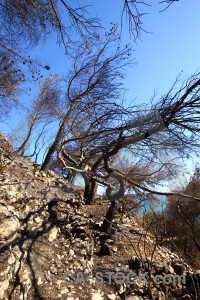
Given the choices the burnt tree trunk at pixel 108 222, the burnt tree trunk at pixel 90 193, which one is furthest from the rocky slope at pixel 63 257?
the burnt tree trunk at pixel 90 193

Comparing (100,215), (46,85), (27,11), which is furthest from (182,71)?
(46,85)

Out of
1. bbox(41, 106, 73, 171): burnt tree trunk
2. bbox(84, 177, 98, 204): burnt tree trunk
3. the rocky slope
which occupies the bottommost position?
the rocky slope

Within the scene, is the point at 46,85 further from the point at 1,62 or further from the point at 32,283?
the point at 32,283

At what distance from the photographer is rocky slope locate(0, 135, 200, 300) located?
9.41 feet

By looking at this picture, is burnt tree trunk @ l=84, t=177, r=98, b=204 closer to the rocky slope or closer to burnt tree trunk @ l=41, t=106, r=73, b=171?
the rocky slope

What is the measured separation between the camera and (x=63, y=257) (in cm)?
364

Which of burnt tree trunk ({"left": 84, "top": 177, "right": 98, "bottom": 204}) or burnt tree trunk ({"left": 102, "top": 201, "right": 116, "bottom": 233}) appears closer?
burnt tree trunk ({"left": 102, "top": 201, "right": 116, "bottom": 233})

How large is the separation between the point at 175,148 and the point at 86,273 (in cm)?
276

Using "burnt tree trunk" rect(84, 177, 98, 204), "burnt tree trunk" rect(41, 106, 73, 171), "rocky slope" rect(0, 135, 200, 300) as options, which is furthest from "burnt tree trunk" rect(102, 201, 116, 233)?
"burnt tree trunk" rect(41, 106, 73, 171)

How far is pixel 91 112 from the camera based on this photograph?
4539 mm

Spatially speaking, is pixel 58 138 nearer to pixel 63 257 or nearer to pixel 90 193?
pixel 90 193

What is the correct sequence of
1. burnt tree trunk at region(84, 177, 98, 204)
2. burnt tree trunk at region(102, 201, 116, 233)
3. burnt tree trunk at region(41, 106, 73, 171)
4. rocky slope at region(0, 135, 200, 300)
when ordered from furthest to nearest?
burnt tree trunk at region(84, 177, 98, 204) → burnt tree trunk at region(102, 201, 116, 233) → burnt tree trunk at region(41, 106, 73, 171) → rocky slope at region(0, 135, 200, 300)

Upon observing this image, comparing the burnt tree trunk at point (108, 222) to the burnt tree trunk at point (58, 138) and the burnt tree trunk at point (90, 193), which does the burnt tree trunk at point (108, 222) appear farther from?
the burnt tree trunk at point (58, 138)

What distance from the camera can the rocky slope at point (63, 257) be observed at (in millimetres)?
2867
